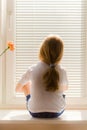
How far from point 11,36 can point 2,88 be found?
407mm

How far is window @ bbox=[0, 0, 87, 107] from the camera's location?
221 centimetres

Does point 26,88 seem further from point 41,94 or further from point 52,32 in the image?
point 52,32

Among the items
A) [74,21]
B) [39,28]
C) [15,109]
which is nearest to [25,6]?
[39,28]

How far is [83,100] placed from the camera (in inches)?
87.2

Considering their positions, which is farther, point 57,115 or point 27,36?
point 27,36

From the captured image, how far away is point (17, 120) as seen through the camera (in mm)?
1808

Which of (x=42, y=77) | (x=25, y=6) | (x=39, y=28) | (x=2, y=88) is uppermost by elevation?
(x=25, y=6)

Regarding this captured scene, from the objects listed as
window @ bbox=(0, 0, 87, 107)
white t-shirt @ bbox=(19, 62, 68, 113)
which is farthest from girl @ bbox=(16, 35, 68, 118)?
window @ bbox=(0, 0, 87, 107)

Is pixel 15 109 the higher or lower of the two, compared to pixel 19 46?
lower

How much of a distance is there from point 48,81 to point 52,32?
0.53 meters

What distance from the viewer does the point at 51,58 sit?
1.85 metres

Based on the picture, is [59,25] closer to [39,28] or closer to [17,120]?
[39,28]

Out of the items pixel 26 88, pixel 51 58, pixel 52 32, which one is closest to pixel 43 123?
pixel 26 88

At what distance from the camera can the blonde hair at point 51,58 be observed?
5.98 ft
